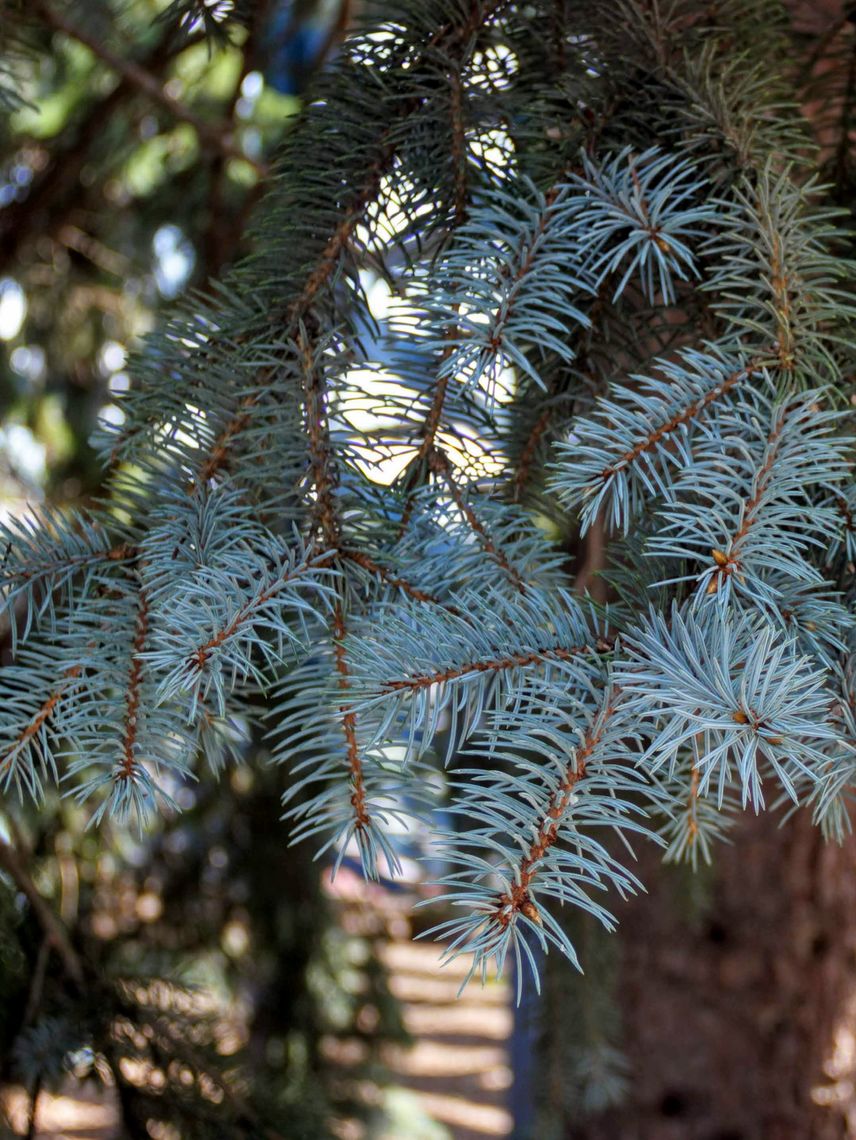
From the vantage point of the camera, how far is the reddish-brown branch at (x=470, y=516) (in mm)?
501

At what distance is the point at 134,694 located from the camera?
458 millimetres

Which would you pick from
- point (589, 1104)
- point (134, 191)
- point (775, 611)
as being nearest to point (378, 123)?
point (775, 611)

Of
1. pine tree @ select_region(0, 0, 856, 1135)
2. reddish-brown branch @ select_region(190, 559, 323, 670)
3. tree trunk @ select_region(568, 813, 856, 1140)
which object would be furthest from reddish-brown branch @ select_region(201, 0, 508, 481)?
tree trunk @ select_region(568, 813, 856, 1140)

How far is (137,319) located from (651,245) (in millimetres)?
1557

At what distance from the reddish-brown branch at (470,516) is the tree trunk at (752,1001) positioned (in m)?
0.81

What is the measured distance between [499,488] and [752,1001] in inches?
37.7

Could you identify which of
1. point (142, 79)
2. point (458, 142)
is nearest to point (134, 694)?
point (458, 142)

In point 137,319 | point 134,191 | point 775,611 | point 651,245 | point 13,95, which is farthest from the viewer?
point 137,319

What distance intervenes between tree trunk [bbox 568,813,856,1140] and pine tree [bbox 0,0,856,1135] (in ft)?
2.27

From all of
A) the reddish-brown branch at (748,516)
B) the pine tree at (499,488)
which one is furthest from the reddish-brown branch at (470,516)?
the reddish-brown branch at (748,516)

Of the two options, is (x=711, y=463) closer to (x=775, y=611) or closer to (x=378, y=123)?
(x=775, y=611)

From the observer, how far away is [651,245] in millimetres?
520

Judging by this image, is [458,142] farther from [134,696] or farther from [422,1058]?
[422,1058]

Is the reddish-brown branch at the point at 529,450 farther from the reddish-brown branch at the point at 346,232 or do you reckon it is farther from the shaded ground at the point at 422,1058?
the shaded ground at the point at 422,1058
